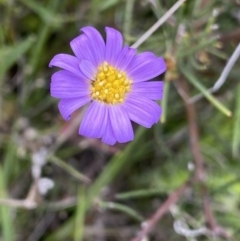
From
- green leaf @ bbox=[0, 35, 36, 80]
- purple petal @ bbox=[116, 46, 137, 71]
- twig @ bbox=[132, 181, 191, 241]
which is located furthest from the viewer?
green leaf @ bbox=[0, 35, 36, 80]

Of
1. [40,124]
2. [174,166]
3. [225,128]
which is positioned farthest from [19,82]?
[225,128]

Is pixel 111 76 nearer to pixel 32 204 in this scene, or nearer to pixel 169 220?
pixel 32 204

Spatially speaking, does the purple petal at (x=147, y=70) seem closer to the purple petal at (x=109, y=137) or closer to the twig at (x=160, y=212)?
the purple petal at (x=109, y=137)

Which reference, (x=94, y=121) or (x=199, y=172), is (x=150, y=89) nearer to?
(x=94, y=121)

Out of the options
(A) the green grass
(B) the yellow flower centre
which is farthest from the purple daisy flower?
(A) the green grass

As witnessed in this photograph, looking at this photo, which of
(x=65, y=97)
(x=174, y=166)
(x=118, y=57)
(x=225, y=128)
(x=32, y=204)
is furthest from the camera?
(x=225, y=128)

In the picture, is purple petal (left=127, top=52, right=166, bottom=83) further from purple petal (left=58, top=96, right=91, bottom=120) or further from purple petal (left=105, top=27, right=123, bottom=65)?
purple petal (left=58, top=96, right=91, bottom=120)

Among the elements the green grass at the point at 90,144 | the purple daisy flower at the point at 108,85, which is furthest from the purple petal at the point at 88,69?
the green grass at the point at 90,144
